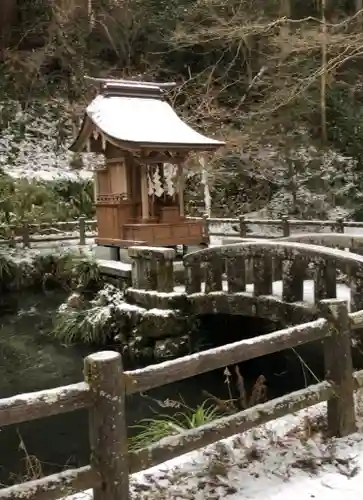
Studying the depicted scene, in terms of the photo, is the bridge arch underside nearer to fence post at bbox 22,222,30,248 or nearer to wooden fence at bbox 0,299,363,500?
wooden fence at bbox 0,299,363,500

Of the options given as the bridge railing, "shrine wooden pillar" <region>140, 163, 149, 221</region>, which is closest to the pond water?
the bridge railing

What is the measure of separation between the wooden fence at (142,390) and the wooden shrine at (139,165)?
846cm

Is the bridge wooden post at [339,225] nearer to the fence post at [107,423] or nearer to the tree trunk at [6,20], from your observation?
the fence post at [107,423]

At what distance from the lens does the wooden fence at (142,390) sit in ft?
9.86

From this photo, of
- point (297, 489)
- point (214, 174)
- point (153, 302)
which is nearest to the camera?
point (297, 489)

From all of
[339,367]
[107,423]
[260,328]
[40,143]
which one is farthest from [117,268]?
[40,143]

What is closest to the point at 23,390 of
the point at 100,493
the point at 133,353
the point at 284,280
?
the point at 133,353

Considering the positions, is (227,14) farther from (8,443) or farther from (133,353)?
(8,443)

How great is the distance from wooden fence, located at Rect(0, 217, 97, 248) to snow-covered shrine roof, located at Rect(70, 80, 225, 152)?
10.7ft

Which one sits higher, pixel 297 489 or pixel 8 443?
pixel 297 489

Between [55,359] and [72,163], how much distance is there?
14.4 m

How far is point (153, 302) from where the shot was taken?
1013 centimetres

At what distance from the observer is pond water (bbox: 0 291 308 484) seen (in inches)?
262

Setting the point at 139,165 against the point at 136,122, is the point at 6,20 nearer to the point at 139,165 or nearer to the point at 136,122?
the point at 136,122
